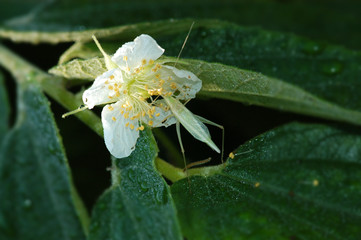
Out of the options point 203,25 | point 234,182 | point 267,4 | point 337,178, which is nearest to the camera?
point 234,182

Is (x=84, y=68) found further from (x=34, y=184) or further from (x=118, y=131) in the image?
(x=34, y=184)

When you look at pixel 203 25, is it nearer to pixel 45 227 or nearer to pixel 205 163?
pixel 205 163

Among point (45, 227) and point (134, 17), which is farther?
point (134, 17)

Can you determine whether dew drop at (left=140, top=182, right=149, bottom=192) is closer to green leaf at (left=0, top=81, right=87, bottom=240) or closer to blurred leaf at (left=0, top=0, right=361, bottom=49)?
green leaf at (left=0, top=81, right=87, bottom=240)

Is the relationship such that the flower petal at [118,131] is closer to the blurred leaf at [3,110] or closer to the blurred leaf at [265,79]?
the blurred leaf at [265,79]

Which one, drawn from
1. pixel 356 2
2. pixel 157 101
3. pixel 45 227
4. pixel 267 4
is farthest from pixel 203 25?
pixel 356 2

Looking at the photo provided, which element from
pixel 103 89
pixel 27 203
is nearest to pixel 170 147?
pixel 103 89

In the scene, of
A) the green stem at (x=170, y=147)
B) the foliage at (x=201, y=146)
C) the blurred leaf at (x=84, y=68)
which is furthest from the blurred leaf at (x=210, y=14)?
the green stem at (x=170, y=147)
